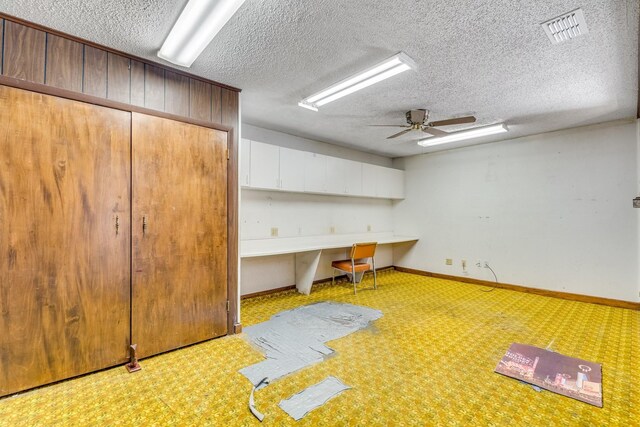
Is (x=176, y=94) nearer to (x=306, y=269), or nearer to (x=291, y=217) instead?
(x=291, y=217)

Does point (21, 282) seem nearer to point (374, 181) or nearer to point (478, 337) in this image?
point (478, 337)

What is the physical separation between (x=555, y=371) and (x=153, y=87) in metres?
3.98

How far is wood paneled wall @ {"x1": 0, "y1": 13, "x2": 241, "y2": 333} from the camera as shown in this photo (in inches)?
79.4

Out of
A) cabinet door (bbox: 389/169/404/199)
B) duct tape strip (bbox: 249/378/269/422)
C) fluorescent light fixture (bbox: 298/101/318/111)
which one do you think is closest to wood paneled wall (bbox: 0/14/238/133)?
fluorescent light fixture (bbox: 298/101/318/111)

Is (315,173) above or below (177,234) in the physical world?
above

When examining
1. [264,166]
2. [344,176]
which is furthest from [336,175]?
[264,166]

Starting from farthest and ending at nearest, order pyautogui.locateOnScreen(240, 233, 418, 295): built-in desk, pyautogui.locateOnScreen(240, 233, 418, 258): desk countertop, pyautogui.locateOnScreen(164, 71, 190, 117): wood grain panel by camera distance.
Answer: pyautogui.locateOnScreen(240, 233, 418, 295): built-in desk → pyautogui.locateOnScreen(240, 233, 418, 258): desk countertop → pyautogui.locateOnScreen(164, 71, 190, 117): wood grain panel

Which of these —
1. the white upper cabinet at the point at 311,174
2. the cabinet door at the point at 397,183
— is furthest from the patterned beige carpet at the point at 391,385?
the cabinet door at the point at 397,183

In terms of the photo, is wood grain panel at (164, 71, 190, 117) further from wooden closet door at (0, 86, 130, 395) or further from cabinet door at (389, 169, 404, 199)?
cabinet door at (389, 169, 404, 199)

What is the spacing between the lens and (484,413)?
6.03 feet

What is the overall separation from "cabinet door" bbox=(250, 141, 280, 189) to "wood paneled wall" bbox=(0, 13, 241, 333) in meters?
0.91

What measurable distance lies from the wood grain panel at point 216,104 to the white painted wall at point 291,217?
1.28m

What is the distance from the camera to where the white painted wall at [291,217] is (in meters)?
4.27

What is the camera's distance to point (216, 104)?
2.91 m
